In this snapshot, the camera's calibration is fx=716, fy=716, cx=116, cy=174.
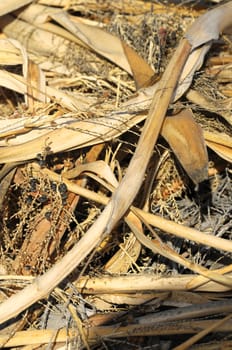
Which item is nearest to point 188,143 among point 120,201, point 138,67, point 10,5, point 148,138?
point 148,138

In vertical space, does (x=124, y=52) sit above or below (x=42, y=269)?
above

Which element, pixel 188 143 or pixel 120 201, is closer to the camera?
pixel 120 201

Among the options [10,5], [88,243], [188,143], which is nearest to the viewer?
[88,243]

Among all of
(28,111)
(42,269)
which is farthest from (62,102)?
(42,269)

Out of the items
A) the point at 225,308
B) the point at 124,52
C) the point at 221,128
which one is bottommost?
the point at 225,308

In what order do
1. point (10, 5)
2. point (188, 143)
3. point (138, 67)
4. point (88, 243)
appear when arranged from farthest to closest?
point (10, 5), point (138, 67), point (188, 143), point (88, 243)

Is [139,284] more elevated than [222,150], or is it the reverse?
[222,150]

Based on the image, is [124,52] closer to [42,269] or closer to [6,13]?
[6,13]

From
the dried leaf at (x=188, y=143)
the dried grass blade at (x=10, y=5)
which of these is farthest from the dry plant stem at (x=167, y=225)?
the dried grass blade at (x=10, y=5)

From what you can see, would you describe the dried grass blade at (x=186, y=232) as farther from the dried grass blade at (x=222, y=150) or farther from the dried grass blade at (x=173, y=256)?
the dried grass blade at (x=222, y=150)

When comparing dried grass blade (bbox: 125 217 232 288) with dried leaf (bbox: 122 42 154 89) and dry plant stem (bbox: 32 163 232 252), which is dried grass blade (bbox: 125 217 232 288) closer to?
dry plant stem (bbox: 32 163 232 252)

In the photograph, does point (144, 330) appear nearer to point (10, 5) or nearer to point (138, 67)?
point (138, 67)
